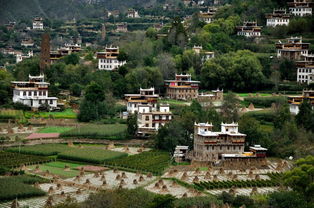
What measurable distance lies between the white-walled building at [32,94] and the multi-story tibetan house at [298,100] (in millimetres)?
17490

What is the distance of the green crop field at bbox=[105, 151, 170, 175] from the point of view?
4844cm

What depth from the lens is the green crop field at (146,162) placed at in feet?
159

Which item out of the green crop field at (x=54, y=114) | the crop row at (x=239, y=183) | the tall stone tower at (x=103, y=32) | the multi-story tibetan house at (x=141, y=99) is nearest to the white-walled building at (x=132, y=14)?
the tall stone tower at (x=103, y=32)

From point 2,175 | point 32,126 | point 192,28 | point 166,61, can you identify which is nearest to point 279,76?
point 166,61

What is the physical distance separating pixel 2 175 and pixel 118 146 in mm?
11182

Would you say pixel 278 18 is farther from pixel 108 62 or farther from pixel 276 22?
pixel 108 62

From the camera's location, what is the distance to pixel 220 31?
78.3 metres

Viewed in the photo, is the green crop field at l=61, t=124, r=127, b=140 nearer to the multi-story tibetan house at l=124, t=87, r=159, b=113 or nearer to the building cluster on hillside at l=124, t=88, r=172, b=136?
the building cluster on hillside at l=124, t=88, r=172, b=136

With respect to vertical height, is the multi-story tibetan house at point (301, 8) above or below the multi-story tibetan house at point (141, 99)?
above

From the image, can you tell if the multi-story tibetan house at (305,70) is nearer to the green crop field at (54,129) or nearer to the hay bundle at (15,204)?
the green crop field at (54,129)

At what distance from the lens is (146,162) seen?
50.0m

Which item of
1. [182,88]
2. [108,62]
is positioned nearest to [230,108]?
[182,88]

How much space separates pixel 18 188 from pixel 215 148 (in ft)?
45.7

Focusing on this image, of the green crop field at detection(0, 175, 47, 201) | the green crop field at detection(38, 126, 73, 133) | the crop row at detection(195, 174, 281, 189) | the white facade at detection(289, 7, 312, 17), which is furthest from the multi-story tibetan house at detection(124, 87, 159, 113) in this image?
the white facade at detection(289, 7, 312, 17)
